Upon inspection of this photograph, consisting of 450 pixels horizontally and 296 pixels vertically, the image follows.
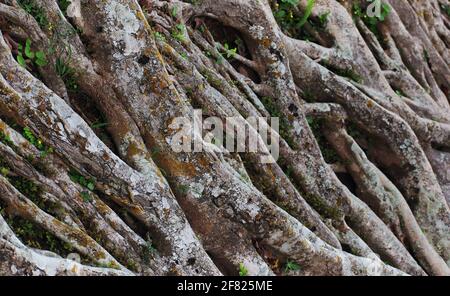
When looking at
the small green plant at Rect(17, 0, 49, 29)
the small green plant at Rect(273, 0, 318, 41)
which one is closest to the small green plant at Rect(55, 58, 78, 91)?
the small green plant at Rect(17, 0, 49, 29)

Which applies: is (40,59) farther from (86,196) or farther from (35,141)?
(86,196)

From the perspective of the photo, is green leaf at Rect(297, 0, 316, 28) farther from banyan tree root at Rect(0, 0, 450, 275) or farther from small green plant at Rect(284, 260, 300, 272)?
small green plant at Rect(284, 260, 300, 272)

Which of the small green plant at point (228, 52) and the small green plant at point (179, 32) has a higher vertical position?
the small green plant at point (179, 32)

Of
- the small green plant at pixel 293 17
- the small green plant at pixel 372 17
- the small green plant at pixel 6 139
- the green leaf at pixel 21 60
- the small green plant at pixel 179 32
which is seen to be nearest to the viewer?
the small green plant at pixel 6 139

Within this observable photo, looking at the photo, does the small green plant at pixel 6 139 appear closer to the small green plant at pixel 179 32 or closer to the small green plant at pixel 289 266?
the small green plant at pixel 179 32

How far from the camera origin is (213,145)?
22.0 ft

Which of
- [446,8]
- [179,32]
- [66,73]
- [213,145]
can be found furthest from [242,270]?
[446,8]

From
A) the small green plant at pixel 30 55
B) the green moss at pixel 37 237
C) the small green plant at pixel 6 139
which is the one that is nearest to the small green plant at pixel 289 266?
the green moss at pixel 37 237

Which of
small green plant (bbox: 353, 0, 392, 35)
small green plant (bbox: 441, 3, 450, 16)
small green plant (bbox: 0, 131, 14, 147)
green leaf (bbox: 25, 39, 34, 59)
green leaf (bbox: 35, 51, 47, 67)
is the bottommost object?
small green plant (bbox: 441, 3, 450, 16)

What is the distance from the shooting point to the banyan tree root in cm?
581

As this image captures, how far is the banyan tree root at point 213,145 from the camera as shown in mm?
5812

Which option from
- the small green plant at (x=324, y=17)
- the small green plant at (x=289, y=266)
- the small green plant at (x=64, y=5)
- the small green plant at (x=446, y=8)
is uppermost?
the small green plant at (x=64, y=5)
